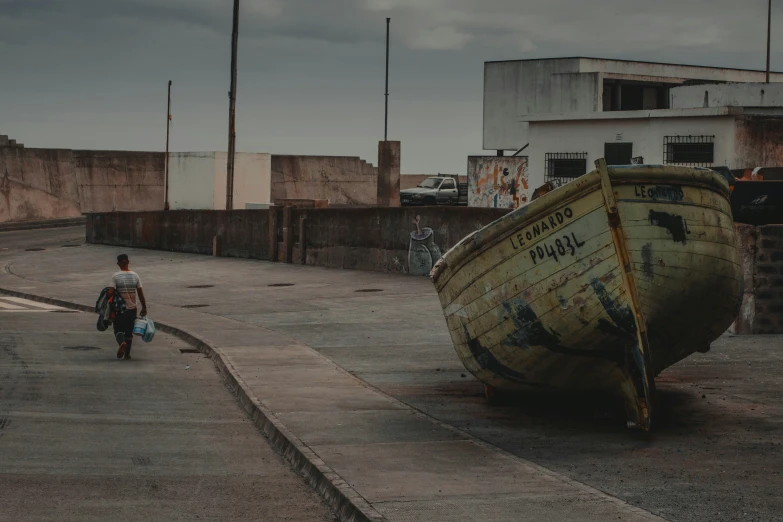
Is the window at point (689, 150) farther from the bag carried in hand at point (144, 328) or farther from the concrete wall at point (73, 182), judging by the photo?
the concrete wall at point (73, 182)

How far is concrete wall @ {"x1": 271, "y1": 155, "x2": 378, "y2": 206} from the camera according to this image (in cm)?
6512

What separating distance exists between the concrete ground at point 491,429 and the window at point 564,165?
19.0 meters

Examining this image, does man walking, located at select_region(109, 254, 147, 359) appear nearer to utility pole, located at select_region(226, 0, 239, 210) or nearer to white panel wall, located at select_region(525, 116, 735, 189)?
white panel wall, located at select_region(525, 116, 735, 189)

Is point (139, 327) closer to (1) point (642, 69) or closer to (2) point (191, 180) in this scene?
(2) point (191, 180)

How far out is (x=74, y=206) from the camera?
56312mm

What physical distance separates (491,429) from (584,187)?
256cm

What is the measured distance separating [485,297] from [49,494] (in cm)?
464

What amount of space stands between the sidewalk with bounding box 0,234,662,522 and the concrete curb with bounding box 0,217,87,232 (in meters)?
17.4

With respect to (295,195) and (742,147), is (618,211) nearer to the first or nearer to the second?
(742,147)

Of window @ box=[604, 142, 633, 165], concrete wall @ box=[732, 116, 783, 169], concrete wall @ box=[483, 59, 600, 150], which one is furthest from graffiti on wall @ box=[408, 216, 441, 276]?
concrete wall @ box=[483, 59, 600, 150]

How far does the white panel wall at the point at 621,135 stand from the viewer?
120 ft

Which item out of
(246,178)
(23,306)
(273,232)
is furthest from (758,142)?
(246,178)

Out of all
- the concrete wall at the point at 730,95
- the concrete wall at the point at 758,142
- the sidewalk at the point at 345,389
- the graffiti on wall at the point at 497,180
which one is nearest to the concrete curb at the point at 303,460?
the sidewalk at the point at 345,389

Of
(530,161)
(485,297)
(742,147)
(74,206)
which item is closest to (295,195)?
(74,206)
